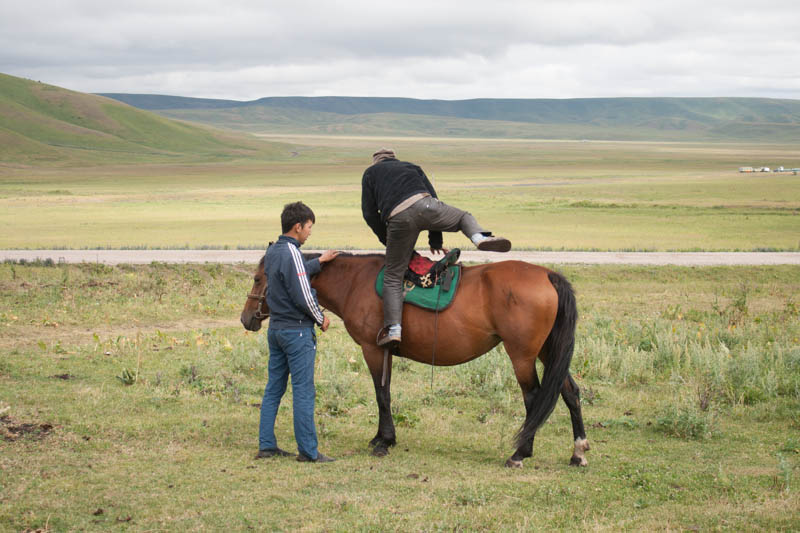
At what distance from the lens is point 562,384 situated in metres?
7.10

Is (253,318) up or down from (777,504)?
up

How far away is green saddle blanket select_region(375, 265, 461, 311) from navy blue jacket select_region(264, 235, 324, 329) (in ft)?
2.65

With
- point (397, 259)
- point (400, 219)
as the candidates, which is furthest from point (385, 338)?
point (400, 219)

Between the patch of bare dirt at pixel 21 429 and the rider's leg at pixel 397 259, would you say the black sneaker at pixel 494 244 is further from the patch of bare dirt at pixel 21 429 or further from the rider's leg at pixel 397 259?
the patch of bare dirt at pixel 21 429

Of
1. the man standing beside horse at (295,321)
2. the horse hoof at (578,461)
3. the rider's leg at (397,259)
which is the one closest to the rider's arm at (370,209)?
the rider's leg at (397,259)

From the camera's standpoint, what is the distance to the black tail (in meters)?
7.01

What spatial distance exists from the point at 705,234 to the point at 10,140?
158146 millimetres

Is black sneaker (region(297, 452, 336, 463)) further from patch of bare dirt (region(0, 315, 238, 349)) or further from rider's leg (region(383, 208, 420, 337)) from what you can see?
patch of bare dirt (region(0, 315, 238, 349))

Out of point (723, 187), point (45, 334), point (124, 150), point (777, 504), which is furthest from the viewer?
point (124, 150)

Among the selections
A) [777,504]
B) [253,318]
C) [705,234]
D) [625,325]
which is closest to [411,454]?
[253,318]

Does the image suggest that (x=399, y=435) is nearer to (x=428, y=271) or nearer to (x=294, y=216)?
(x=428, y=271)

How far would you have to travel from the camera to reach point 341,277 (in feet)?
25.5

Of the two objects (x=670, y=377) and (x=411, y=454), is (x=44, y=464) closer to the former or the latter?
(x=411, y=454)

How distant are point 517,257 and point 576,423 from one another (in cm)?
1723
